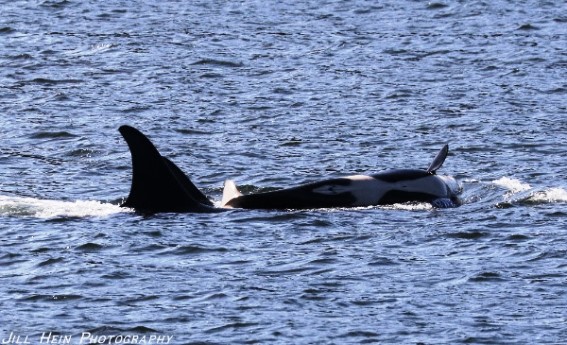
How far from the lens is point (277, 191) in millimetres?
21609

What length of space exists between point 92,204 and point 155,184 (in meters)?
1.30

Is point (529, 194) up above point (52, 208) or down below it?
below

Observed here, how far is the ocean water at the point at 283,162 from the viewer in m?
16.8

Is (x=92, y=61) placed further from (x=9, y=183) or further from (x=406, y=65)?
(x=9, y=183)

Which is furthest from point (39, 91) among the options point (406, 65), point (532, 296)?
Result: point (532, 296)

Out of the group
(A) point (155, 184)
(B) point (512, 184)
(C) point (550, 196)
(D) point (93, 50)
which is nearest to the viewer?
(A) point (155, 184)

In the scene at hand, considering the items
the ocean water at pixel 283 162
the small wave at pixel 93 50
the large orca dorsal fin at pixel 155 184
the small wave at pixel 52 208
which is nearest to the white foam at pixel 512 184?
the ocean water at pixel 283 162

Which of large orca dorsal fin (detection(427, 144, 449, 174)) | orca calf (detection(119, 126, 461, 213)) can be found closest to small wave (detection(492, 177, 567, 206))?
orca calf (detection(119, 126, 461, 213))

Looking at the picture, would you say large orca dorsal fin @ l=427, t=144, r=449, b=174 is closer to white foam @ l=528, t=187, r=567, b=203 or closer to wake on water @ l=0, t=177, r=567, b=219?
wake on water @ l=0, t=177, r=567, b=219

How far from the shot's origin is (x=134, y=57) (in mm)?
34344

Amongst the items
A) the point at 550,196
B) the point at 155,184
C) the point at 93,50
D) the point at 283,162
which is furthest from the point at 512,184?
the point at 93,50

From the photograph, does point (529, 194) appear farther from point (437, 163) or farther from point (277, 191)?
point (277, 191)

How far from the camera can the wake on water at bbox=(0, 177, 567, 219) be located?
21.4 m

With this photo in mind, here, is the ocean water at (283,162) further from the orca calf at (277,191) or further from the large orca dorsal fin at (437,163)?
the large orca dorsal fin at (437,163)
